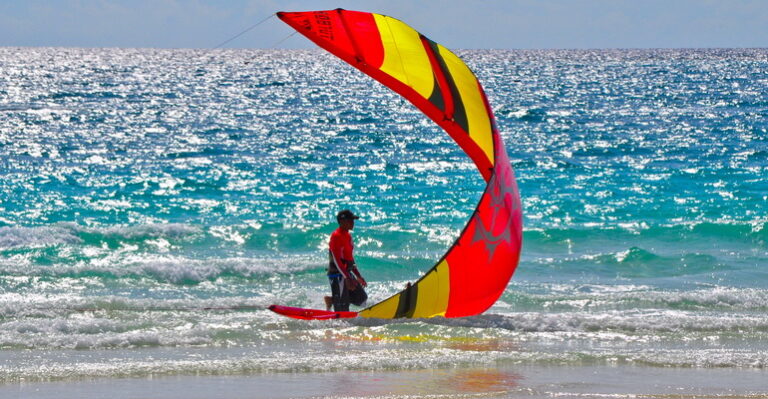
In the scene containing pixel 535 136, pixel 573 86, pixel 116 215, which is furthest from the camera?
pixel 573 86

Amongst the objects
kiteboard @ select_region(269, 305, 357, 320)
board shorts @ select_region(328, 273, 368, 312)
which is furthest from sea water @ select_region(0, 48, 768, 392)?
board shorts @ select_region(328, 273, 368, 312)

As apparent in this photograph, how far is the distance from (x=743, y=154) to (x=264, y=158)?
13.3 m

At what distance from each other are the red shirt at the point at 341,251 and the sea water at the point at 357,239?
1.99 feet

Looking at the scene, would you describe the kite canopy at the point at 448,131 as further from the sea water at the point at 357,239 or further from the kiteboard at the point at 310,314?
the sea water at the point at 357,239

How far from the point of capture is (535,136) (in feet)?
112

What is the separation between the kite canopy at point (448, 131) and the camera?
9352 mm

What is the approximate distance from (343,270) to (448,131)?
6.08 feet

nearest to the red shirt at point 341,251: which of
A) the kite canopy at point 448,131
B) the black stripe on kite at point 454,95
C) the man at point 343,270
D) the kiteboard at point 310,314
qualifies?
the man at point 343,270

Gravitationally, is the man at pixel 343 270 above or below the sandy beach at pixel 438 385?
Result: above

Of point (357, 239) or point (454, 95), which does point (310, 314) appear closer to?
point (454, 95)

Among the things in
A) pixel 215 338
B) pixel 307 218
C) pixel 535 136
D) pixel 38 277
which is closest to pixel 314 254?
pixel 307 218

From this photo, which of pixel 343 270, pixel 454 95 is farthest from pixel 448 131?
pixel 343 270

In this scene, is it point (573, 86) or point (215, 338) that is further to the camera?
point (573, 86)

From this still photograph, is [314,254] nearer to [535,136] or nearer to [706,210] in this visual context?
[706,210]
